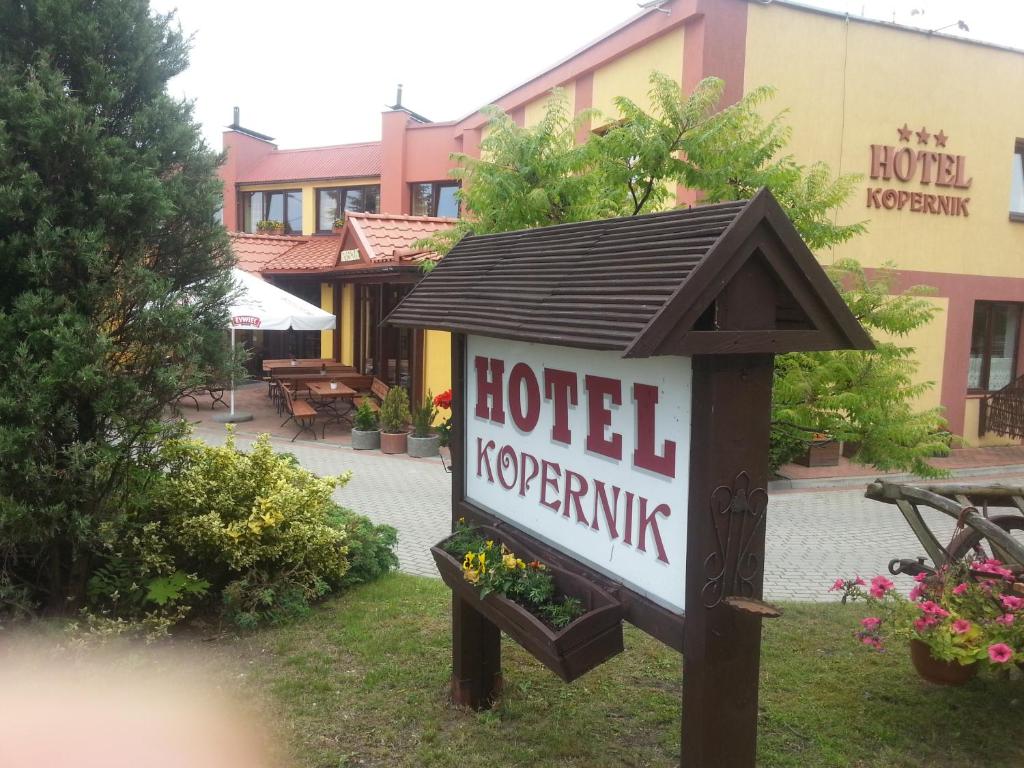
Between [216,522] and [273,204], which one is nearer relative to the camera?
[216,522]

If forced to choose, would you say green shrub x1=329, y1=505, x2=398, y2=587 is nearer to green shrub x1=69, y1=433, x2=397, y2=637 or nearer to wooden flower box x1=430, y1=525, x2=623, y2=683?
green shrub x1=69, y1=433, x2=397, y2=637

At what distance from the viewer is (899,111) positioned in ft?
41.6

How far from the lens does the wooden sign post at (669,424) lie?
269cm

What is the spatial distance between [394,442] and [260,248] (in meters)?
10.6

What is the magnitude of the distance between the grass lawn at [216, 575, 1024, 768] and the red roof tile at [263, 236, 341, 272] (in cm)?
1335

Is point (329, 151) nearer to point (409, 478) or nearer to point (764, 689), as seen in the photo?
point (409, 478)

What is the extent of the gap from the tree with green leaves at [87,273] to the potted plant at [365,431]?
7761 mm

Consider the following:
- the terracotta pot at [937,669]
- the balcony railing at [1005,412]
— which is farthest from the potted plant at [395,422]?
the balcony railing at [1005,412]

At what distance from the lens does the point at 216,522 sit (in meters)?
5.51

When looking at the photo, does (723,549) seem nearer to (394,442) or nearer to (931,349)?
(394,442)

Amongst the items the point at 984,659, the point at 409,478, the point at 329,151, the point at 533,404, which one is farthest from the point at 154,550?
the point at 329,151

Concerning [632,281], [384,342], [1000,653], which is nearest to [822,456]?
[1000,653]

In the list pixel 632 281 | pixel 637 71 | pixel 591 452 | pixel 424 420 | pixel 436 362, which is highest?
pixel 637 71

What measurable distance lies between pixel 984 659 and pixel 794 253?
2911 mm
